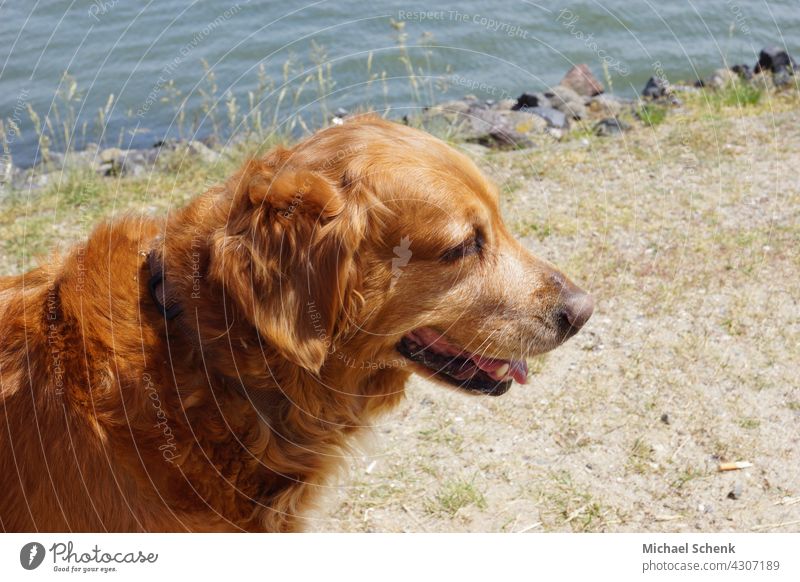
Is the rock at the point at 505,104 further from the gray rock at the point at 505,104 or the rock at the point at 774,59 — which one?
the rock at the point at 774,59

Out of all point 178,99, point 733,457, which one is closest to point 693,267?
point 733,457

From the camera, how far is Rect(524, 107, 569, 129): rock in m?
10.1

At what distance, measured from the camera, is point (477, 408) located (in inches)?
198

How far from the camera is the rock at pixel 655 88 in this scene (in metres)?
10.9

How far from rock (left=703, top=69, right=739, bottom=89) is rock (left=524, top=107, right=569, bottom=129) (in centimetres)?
201

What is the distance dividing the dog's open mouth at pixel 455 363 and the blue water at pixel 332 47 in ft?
22.7

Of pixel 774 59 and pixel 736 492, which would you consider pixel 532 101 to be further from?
pixel 736 492

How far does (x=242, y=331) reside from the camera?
3.05 metres

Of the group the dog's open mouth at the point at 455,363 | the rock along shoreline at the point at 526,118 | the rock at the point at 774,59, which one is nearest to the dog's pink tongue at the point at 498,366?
the dog's open mouth at the point at 455,363

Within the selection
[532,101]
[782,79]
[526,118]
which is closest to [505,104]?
[532,101]

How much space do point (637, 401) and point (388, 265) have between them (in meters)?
2.39

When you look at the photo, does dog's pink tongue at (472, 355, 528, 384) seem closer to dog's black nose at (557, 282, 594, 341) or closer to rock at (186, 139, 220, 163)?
dog's black nose at (557, 282, 594, 341)

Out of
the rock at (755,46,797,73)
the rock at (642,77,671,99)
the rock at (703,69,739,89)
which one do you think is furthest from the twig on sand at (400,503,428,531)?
the rock at (755,46,797,73)
